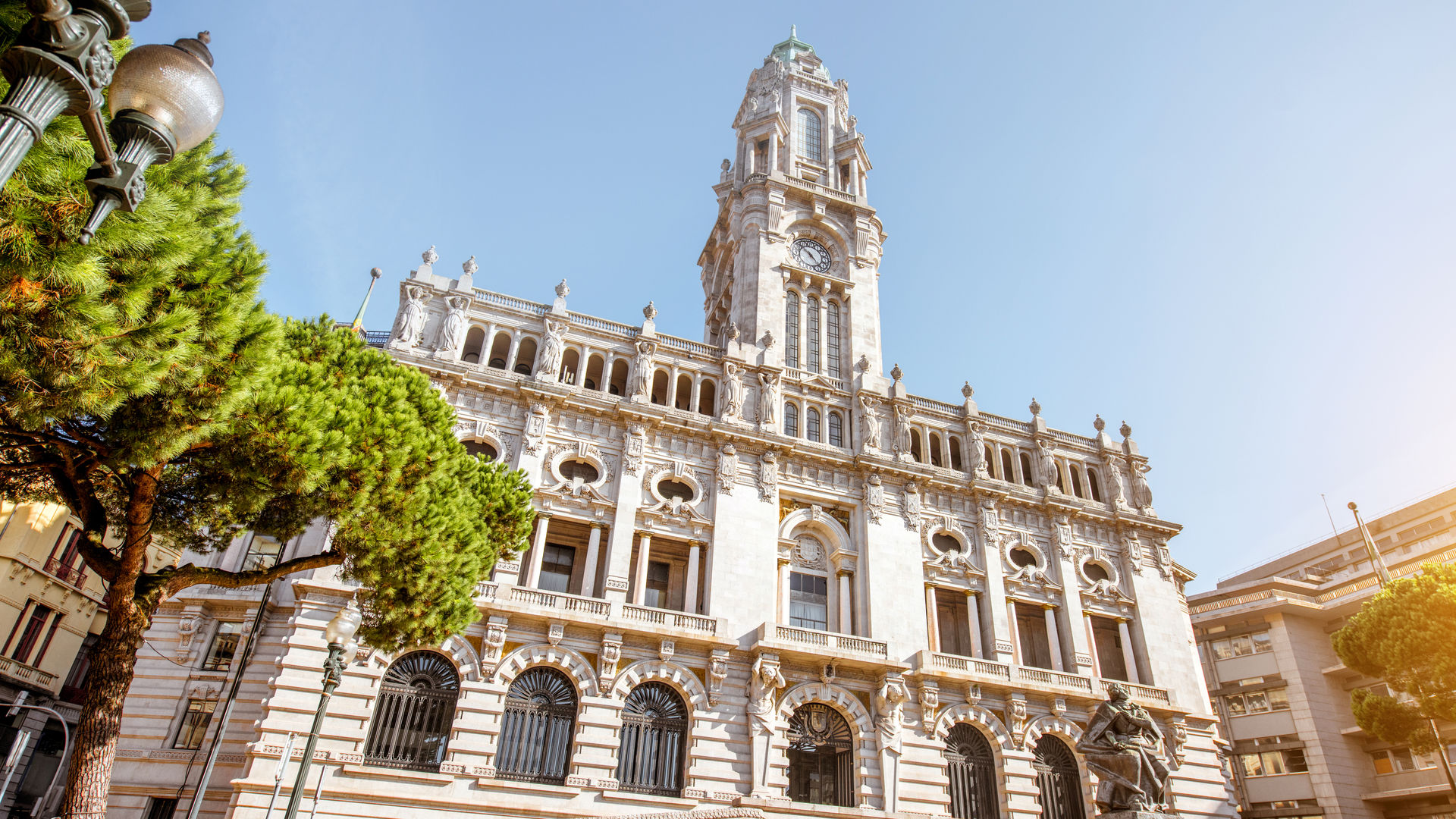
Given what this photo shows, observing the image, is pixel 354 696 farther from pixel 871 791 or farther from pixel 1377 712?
pixel 1377 712

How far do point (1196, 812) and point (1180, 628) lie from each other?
7.64m

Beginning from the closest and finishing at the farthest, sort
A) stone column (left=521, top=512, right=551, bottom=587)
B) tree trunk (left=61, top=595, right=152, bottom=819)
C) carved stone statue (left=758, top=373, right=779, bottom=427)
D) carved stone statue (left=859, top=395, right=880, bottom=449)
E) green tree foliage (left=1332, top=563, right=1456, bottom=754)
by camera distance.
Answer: tree trunk (left=61, top=595, right=152, bottom=819)
green tree foliage (left=1332, top=563, right=1456, bottom=754)
stone column (left=521, top=512, right=551, bottom=587)
carved stone statue (left=758, top=373, right=779, bottom=427)
carved stone statue (left=859, top=395, right=880, bottom=449)

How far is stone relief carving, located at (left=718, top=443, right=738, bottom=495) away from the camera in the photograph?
3269 cm

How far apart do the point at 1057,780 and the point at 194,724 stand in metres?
29.6

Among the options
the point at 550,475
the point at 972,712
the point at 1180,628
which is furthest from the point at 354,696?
the point at 1180,628

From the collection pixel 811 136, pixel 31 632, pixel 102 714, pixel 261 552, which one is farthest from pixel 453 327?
pixel 811 136

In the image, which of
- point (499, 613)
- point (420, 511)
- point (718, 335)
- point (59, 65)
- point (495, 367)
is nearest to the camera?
point (59, 65)

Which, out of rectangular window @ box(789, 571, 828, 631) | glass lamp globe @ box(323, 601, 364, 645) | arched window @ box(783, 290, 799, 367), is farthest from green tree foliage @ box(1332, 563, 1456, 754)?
glass lamp globe @ box(323, 601, 364, 645)

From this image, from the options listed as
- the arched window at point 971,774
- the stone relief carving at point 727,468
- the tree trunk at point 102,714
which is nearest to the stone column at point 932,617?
the arched window at point 971,774

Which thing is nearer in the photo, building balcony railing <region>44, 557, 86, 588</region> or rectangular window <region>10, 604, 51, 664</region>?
rectangular window <region>10, 604, 51, 664</region>

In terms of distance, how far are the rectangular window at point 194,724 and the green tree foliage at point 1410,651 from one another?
133 feet

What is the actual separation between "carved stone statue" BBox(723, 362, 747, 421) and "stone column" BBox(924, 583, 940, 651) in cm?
1055

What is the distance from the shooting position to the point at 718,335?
150 ft

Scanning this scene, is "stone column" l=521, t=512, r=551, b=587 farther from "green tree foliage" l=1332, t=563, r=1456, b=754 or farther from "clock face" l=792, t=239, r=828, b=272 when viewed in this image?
"green tree foliage" l=1332, t=563, r=1456, b=754
